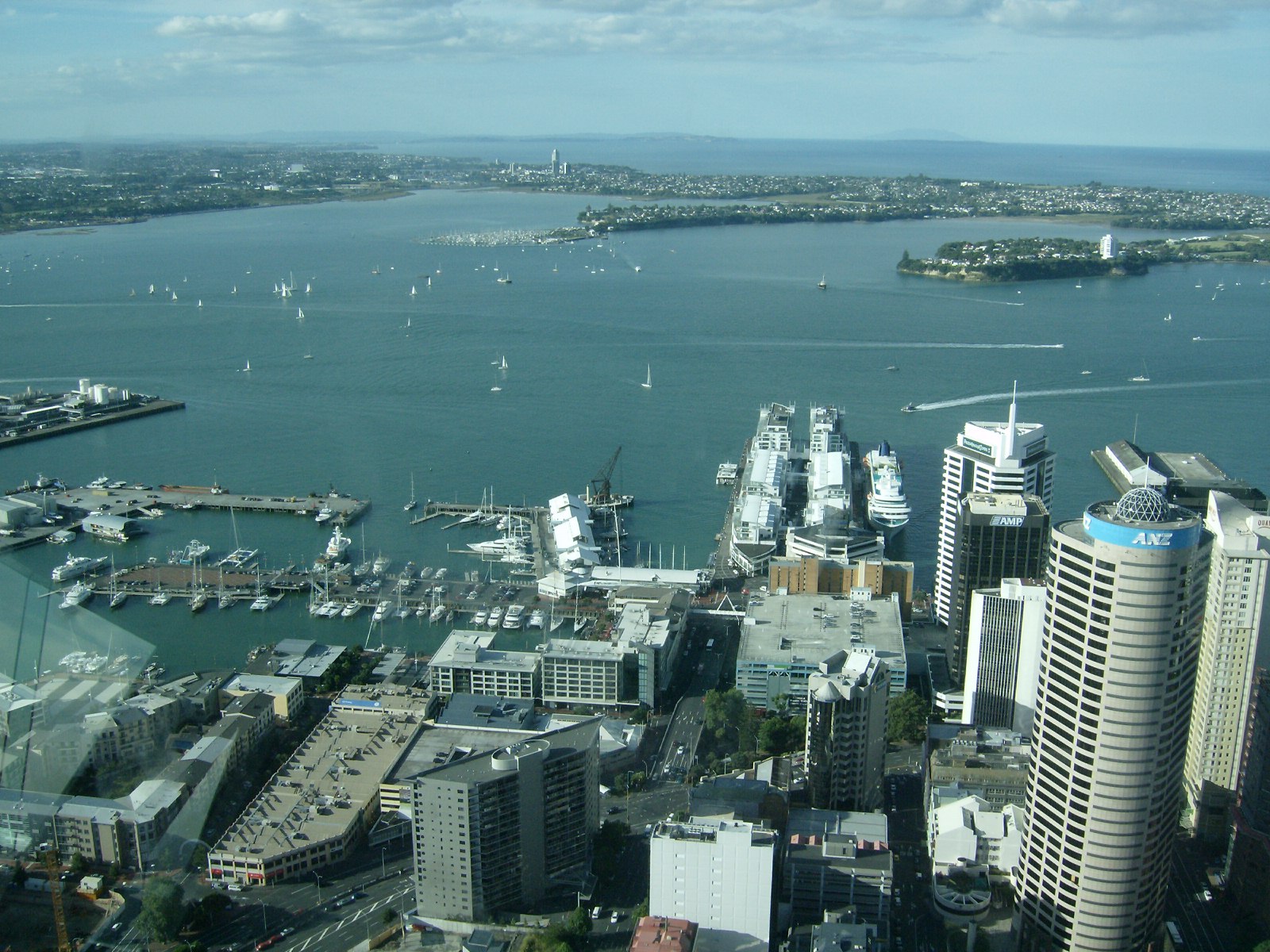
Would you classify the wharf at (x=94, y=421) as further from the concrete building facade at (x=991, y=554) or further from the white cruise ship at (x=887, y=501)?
the concrete building facade at (x=991, y=554)

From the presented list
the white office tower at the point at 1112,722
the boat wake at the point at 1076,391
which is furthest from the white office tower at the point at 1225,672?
the boat wake at the point at 1076,391

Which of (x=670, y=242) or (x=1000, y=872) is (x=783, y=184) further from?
(x=1000, y=872)

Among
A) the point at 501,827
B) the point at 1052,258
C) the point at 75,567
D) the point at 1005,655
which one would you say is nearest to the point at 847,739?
the point at 1005,655

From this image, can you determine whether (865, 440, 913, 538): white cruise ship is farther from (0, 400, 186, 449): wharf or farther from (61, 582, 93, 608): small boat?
(0, 400, 186, 449): wharf

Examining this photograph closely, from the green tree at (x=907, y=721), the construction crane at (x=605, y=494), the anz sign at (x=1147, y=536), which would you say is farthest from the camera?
the construction crane at (x=605, y=494)

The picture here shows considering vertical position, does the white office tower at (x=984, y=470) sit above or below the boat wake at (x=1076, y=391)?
above

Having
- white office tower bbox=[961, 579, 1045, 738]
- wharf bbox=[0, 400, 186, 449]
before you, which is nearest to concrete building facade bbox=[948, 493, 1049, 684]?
white office tower bbox=[961, 579, 1045, 738]

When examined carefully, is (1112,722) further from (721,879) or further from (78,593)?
(78,593)
